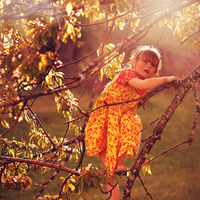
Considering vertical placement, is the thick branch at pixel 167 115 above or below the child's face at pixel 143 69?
below

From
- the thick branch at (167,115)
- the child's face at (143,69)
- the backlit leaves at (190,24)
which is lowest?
the thick branch at (167,115)

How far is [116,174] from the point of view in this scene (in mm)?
1564

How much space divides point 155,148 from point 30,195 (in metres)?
3.60

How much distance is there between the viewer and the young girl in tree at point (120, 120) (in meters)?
1.97

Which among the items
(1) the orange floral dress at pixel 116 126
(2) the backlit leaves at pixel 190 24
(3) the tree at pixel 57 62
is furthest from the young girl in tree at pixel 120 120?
(2) the backlit leaves at pixel 190 24

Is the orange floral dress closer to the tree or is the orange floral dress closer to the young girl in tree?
the young girl in tree

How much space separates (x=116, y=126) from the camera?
6.67ft

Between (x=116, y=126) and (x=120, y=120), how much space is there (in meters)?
0.07

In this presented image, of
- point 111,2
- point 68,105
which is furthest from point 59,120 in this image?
point 111,2

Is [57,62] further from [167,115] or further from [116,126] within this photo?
[167,115]

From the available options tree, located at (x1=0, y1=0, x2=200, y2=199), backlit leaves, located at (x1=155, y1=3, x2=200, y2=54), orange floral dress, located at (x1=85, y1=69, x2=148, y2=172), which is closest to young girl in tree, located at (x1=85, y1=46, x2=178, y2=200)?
orange floral dress, located at (x1=85, y1=69, x2=148, y2=172)

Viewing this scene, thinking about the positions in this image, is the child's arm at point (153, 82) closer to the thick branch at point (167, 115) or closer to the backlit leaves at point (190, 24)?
the thick branch at point (167, 115)

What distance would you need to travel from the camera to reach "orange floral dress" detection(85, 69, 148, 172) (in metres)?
1.97

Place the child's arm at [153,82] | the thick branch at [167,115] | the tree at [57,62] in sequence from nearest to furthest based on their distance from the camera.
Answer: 1. the tree at [57,62]
2. the thick branch at [167,115]
3. the child's arm at [153,82]
